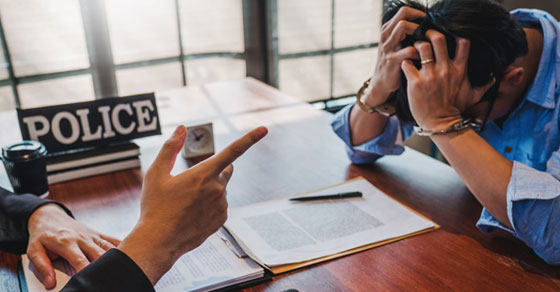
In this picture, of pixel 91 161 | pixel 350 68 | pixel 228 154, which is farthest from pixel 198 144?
pixel 350 68

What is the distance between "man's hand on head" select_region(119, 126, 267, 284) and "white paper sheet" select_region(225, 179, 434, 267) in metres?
0.24

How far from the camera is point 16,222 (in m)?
1.05

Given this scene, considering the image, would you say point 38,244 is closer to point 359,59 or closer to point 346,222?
point 346,222

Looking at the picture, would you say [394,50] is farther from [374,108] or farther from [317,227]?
[317,227]

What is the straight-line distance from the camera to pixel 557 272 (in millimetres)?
935

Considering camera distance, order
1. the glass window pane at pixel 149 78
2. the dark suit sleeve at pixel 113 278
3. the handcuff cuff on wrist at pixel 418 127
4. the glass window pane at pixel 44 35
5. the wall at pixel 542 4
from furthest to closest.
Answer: the glass window pane at pixel 149 78 → the glass window pane at pixel 44 35 → the wall at pixel 542 4 → the handcuff cuff on wrist at pixel 418 127 → the dark suit sleeve at pixel 113 278

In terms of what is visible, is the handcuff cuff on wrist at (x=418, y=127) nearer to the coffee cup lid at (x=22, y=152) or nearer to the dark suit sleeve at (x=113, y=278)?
the dark suit sleeve at (x=113, y=278)

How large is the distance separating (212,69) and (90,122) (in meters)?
2.16

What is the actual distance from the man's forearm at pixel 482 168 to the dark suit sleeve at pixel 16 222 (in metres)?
0.93

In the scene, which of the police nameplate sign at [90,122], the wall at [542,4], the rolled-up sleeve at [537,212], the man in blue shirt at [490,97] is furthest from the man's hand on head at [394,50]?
the wall at [542,4]

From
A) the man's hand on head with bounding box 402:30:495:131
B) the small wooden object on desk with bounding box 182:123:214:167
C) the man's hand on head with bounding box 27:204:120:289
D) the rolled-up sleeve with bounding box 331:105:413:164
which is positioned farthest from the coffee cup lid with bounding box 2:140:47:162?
the man's hand on head with bounding box 402:30:495:131

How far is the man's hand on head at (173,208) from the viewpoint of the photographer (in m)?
0.75

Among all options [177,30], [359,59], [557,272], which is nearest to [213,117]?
[557,272]

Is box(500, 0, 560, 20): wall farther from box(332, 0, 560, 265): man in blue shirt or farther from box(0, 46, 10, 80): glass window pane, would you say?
box(0, 46, 10, 80): glass window pane
